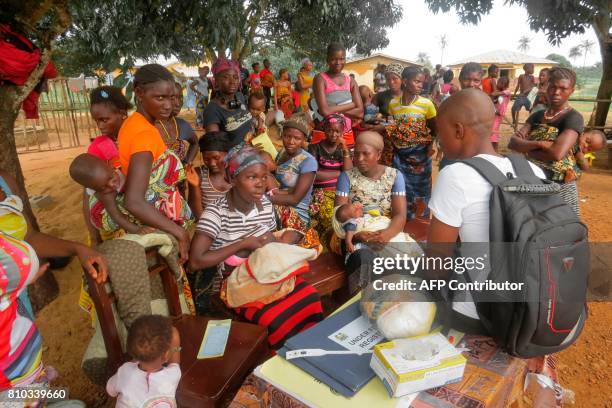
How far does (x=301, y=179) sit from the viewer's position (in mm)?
3350

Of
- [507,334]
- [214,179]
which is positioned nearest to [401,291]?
[507,334]

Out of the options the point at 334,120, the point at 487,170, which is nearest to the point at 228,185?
the point at 334,120

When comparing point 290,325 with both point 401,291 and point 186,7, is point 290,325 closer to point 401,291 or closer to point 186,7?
point 401,291

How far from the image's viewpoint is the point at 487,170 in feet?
4.79

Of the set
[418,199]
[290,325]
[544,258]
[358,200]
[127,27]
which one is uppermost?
[127,27]

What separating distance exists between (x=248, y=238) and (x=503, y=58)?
34934mm

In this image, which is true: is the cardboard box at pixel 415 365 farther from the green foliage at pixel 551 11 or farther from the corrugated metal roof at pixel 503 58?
the corrugated metal roof at pixel 503 58

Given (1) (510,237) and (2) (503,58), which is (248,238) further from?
(2) (503,58)

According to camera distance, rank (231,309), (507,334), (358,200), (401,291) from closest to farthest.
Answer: (507,334) < (401,291) < (231,309) < (358,200)

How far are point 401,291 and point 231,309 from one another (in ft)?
3.81

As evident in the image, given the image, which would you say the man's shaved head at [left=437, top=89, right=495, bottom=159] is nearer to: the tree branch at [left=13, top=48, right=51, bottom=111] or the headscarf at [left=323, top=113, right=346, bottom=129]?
the headscarf at [left=323, top=113, right=346, bottom=129]

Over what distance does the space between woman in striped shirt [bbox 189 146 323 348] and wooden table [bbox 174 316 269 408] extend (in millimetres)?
157

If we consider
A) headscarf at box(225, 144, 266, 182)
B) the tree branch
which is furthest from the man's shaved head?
the tree branch

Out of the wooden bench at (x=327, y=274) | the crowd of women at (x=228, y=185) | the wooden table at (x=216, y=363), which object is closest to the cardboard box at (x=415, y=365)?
the wooden table at (x=216, y=363)
